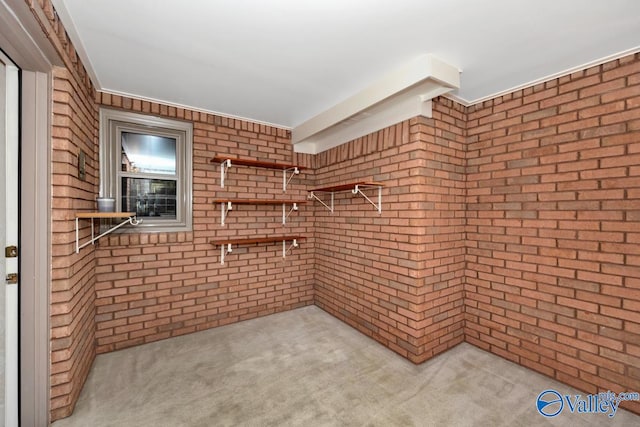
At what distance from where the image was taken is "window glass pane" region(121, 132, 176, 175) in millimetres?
2842

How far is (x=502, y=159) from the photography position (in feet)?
8.49

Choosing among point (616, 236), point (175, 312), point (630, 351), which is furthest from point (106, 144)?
point (630, 351)

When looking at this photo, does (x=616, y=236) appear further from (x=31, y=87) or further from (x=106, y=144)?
(x=106, y=144)

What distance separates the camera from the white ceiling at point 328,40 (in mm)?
1568

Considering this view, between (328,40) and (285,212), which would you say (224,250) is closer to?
(285,212)

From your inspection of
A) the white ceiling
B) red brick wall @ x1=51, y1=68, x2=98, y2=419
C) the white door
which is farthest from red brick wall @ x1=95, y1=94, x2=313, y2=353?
the white door

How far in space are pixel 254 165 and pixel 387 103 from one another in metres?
1.68

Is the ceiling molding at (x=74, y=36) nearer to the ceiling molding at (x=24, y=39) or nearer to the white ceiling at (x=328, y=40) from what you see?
the white ceiling at (x=328, y=40)

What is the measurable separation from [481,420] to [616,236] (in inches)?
64.3

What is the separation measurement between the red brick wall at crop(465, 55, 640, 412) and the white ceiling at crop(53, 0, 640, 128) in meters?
0.27

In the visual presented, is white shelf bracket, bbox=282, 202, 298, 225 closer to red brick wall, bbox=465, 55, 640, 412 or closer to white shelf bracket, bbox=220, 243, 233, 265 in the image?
white shelf bracket, bbox=220, 243, 233, 265

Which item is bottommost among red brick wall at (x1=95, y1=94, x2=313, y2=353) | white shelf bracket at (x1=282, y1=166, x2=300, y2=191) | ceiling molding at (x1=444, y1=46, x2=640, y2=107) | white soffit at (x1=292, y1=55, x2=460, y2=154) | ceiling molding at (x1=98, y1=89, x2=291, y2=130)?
red brick wall at (x1=95, y1=94, x2=313, y2=353)

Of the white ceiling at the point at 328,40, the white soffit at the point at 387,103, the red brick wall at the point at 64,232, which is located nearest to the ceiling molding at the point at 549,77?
the white ceiling at the point at 328,40

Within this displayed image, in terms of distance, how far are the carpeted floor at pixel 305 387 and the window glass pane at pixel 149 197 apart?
54.7 inches
